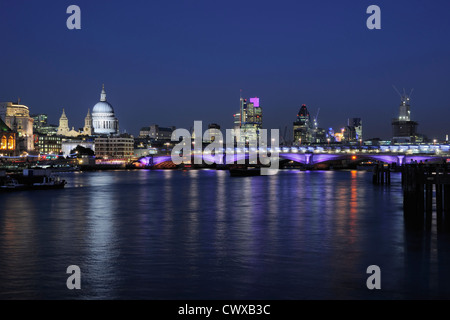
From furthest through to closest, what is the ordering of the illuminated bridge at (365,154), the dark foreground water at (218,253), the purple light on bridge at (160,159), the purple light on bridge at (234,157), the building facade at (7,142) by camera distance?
the building facade at (7,142), the purple light on bridge at (160,159), the purple light on bridge at (234,157), the illuminated bridge at (365,154), the dark foreground water at (218,253)

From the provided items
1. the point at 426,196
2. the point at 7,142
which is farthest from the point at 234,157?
the point at 426,196

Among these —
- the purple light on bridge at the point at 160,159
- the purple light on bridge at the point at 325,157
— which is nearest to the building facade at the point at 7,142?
the purple light on bridge at the point at 160,159

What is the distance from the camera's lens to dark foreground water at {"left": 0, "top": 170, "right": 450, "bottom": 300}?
17578 mm

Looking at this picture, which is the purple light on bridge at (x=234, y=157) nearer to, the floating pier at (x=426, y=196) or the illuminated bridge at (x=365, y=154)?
the illuminated bridge at (x=365, y=154)

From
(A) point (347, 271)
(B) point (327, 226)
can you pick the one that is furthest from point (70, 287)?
(B) point (327, 226)

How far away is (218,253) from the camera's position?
23672mm

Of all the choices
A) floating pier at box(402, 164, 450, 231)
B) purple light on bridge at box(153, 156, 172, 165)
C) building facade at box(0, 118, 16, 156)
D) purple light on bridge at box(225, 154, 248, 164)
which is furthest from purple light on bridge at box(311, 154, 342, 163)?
→ building facade at box(0, 118, 16, 156)

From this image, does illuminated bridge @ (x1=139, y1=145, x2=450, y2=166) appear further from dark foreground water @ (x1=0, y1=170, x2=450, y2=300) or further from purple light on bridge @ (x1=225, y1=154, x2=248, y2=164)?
dark foreground water @ (x1=0, y1=170, x2=450, y2=300)

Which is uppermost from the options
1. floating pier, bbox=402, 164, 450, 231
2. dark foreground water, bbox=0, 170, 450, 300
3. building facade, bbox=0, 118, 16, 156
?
building facade, bbox=0, 118, 16, 156

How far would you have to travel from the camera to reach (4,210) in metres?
42.6

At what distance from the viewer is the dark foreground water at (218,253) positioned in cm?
1758

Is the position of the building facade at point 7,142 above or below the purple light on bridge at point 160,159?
above
